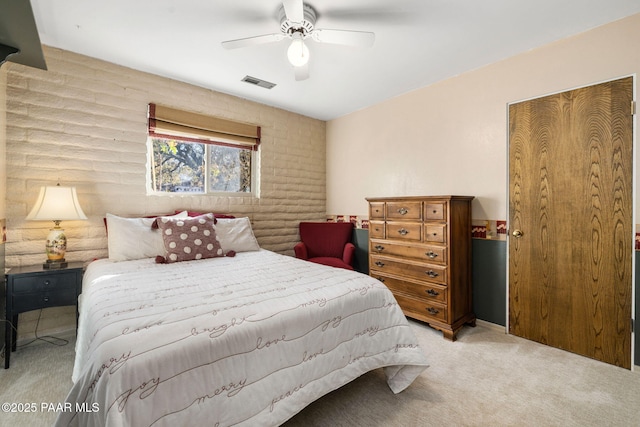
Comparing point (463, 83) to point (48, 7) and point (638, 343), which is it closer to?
point (638, 343)

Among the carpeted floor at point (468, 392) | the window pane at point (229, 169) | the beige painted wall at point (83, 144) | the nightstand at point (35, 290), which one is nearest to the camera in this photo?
the carpeted floor at point (468, 392)

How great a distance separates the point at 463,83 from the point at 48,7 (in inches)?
136

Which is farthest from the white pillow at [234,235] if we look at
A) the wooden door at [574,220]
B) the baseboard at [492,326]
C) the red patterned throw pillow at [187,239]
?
the wooden door at [574,220]

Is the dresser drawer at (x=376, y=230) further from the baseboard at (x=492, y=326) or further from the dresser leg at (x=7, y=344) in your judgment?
the dresser leg at (x=7, y=344)

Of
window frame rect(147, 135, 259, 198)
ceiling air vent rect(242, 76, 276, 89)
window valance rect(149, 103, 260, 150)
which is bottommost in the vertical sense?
window frame rect(147, 135, 259, 198)

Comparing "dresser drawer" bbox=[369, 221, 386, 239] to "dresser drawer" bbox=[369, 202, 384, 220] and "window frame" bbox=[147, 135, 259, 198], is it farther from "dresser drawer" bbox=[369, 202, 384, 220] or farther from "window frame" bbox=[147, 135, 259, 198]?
"window frame" bbox=[147, 135, 259, 198]

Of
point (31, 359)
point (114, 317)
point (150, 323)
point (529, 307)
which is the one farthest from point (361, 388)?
point (31, 359)

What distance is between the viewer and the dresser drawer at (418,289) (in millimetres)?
2555

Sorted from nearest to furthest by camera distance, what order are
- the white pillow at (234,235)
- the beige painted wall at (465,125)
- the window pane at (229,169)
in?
the beige painted wall at (465,125)
the white pillow at (234,235)
the window pane at (229,169)

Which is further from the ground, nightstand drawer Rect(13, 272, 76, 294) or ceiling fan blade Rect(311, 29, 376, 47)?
ceiling fan blade Rect(311, 29, 376, 47)

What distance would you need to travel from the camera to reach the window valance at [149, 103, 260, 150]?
2.98 m

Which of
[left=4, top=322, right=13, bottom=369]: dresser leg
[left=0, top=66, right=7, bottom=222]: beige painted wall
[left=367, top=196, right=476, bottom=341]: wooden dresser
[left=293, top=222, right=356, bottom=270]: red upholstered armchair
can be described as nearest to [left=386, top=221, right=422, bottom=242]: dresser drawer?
[left=367, top=196, right=476, bottom=341]: wooden dresser

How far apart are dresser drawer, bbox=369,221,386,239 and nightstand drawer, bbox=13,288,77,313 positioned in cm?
269

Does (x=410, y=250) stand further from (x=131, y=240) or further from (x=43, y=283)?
(x=43, y=283)
